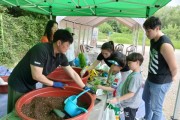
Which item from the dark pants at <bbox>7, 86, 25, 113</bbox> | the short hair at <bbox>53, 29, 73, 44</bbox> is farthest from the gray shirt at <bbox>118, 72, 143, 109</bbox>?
the dark pants at <bbox>7, 86, 25, 113</bbox>

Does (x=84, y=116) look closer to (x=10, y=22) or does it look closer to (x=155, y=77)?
(x=155, y=77)

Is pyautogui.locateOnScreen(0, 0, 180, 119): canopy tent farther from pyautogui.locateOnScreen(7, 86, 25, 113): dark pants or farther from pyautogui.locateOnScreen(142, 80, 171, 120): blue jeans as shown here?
pyautogui.locateOnScreen(7, 86, 25, 113): dark pants

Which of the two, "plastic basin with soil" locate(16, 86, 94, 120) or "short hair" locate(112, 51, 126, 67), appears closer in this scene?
"plastic basin with soil" locate(16, 86, 94, 120)

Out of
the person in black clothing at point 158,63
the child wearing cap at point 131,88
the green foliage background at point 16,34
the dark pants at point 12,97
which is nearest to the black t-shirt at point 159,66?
the person in black clothing at point 158,63

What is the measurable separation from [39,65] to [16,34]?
17.0ft

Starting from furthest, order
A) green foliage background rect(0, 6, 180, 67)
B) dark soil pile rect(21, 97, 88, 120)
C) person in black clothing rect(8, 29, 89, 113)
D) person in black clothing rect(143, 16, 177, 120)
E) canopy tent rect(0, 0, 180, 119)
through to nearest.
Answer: green foliage background rect(0, 6, 180, 67), canopy tent rect(0, 0, 180, 119), person in black clothing rect(143, 16, 177, 120), person in black clothing rect(8, 29, 89, 113), dark soil pile rect(21, 97, 88, 120)

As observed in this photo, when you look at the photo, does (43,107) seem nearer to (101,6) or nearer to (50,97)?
(50,97)

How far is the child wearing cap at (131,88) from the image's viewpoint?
1.56 metres

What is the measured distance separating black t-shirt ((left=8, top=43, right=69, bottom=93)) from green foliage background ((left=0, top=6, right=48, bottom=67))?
4.40m

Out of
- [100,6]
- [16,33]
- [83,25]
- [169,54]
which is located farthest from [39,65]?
[83,25]

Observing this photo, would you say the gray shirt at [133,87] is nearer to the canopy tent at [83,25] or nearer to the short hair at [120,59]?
the short hair at [120,59]

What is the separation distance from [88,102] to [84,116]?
0.21 m

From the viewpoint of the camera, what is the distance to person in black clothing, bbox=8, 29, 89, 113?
3.93 ft

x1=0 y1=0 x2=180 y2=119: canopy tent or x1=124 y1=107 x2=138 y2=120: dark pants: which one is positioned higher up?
x1=0 y1=0 x2=180 y2=119: canopy tent
